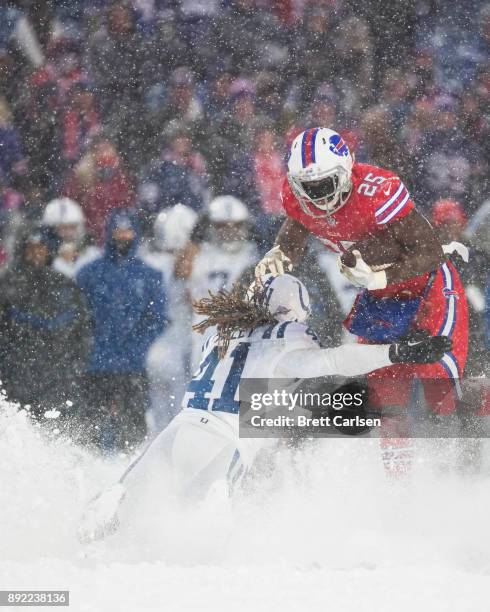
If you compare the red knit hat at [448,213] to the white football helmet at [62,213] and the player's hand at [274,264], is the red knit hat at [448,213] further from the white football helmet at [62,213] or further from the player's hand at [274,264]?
the white football helmet at [62,213]

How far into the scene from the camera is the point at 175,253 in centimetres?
550

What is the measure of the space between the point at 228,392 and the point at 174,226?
265 cm

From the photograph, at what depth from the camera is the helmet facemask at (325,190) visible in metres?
3.72

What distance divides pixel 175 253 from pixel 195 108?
1.90m

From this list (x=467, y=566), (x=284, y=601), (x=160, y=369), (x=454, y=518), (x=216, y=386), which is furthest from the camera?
(x=160, y=369)

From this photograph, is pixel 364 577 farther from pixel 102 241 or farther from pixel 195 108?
pixel 195 108

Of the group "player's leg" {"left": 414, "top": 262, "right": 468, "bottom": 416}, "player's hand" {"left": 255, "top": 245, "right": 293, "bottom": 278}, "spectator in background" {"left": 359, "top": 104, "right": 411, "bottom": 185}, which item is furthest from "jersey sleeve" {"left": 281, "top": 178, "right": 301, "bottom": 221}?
"spectator in background" {"left": 359, "top": 104, "right": 411, "bottom": 185}

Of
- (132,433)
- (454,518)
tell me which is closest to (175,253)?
(132,433)

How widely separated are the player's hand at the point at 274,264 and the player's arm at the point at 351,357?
2.23 ft

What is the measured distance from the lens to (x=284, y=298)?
3473 mm

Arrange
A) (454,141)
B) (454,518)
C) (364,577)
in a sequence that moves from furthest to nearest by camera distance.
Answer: (454,141)
(454,518)
(364,577)

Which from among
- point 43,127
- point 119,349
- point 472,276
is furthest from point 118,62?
point 472,276

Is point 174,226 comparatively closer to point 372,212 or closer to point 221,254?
point 221,254

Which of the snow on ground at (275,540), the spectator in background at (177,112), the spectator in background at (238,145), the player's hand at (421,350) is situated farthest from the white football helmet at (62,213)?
the player's hand at (421,350)
